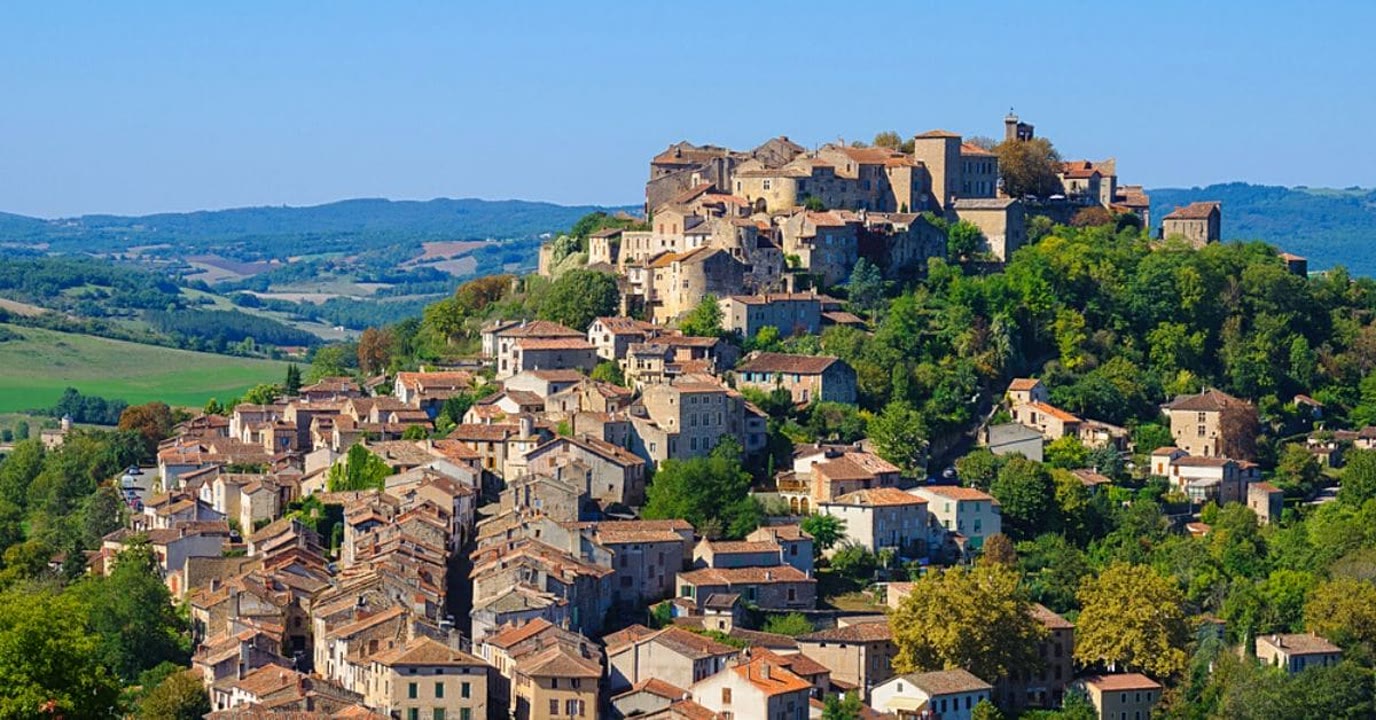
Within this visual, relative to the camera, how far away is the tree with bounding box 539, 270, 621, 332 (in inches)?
2741

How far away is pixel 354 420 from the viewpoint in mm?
64375

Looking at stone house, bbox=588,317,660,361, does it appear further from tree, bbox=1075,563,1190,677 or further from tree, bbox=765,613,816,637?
tree, bbox=1075,563,1190,677

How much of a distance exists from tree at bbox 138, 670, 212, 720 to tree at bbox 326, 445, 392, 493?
10.7 meters

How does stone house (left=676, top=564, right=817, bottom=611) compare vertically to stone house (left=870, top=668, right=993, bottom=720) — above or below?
above

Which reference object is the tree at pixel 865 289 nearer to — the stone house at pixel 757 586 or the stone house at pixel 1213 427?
the stone house at pixel 1213 427

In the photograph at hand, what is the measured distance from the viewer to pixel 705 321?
68.0 m

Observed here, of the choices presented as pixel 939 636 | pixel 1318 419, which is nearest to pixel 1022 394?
pixel 1318 419

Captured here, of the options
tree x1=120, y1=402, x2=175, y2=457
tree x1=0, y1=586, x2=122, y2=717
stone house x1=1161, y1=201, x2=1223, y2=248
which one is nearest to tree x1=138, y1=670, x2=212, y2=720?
tree x1=0, y1=586, x2=122, y2=717

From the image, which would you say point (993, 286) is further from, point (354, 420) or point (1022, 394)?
point (354, 420)

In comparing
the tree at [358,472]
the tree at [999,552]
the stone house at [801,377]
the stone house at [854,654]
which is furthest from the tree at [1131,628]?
the tree at [358,472]

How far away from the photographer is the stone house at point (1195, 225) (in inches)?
3366

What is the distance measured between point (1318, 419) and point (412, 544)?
31793 millimetres

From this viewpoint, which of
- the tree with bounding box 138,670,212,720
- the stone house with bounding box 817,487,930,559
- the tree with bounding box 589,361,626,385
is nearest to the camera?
the tree with bounding box 138,670,212,720

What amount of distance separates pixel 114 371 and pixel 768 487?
90582 mm
